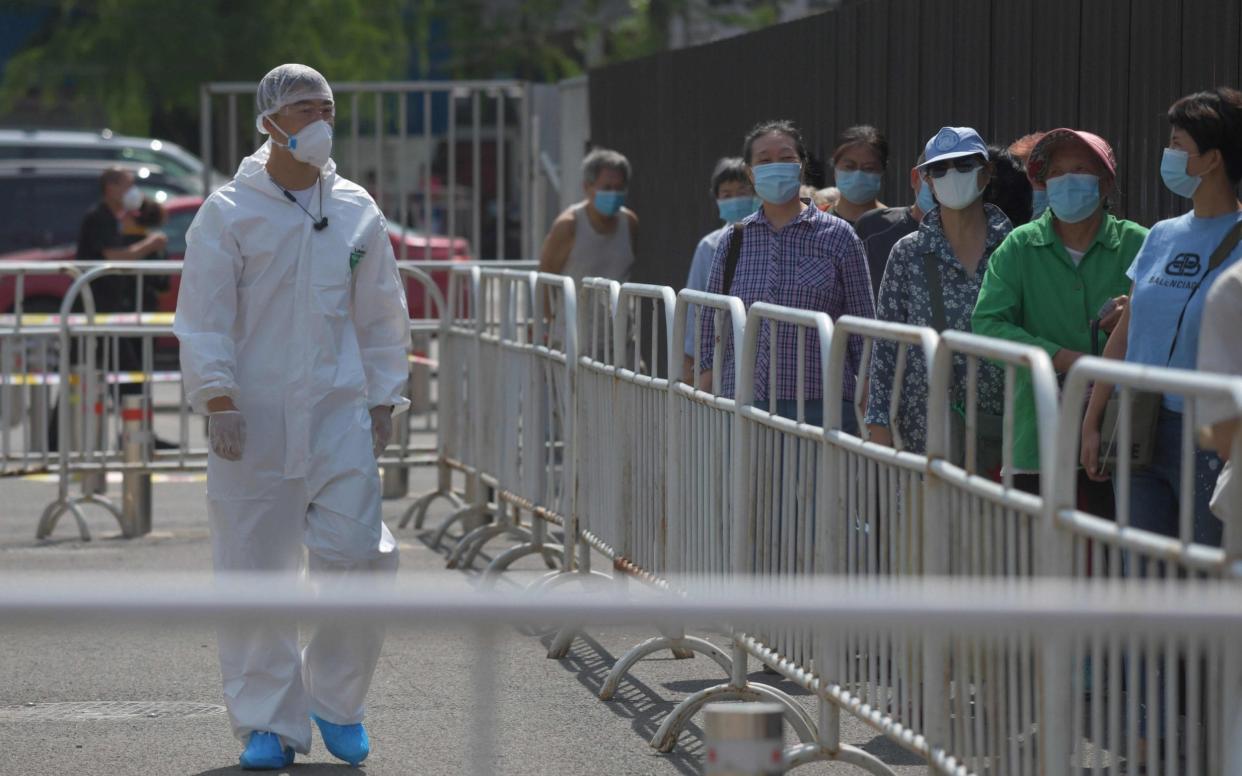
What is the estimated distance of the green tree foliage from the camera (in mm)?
30156

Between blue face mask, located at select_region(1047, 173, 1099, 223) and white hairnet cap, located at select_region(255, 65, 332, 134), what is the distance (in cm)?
217

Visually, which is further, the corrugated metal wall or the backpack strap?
the backpack strap

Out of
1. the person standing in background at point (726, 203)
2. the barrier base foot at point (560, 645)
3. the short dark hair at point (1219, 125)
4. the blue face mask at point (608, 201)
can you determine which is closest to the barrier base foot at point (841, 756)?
the short dark hair at point (1219, 125)

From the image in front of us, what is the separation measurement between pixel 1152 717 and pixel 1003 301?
8.23 ft

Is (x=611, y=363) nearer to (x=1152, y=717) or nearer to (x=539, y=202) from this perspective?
(x=1152, y=717)

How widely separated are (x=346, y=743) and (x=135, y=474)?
4875 mm

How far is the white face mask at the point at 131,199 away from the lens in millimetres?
13641

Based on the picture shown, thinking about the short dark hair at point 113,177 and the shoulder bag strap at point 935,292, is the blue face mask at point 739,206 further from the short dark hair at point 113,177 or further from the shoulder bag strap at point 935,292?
the short dark hair at point 113,177

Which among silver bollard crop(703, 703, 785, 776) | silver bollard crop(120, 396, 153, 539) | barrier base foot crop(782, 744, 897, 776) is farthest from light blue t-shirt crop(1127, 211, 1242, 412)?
silver bollard crop(120, 396, 153, 539)

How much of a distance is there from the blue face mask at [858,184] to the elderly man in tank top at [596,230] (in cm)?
304

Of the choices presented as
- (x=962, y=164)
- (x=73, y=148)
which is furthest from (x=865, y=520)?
(x=73, y=148)

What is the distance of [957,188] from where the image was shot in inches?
237

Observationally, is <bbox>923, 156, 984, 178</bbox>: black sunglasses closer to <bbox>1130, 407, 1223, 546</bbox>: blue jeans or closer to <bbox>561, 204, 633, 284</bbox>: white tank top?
<bbox>1130, 407, 1223, 546</bbox>: blue jeans

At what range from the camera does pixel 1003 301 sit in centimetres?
568
